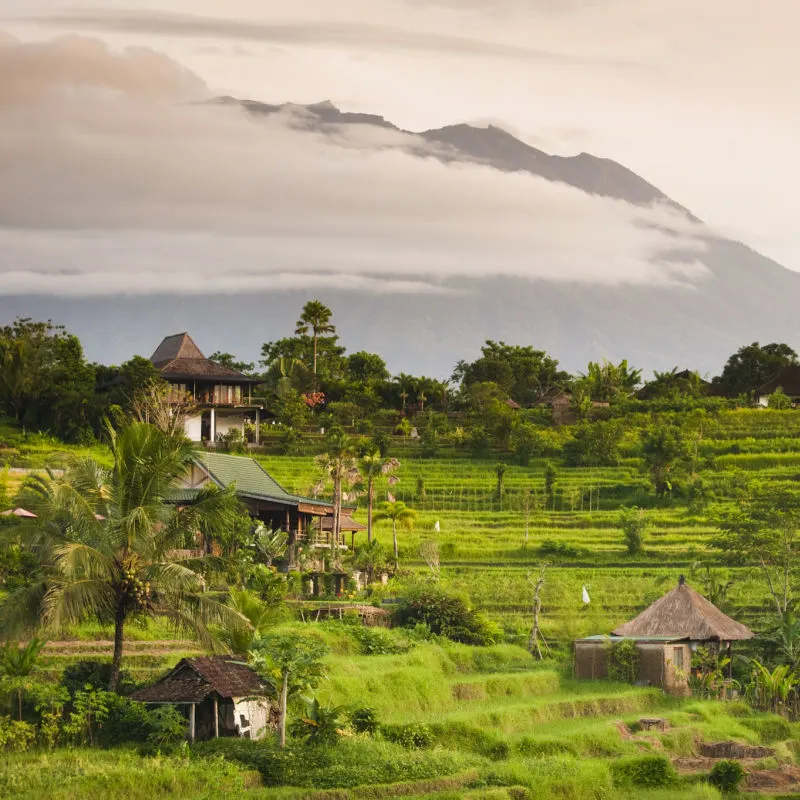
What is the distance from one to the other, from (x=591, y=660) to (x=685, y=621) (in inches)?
108

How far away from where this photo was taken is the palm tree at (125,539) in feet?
79.0

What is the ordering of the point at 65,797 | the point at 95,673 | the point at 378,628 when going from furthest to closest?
the point at 378,628
the point at 95,673
the point at 65,797

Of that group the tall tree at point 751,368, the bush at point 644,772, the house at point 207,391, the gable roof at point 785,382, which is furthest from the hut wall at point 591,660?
the tall tree at point 751,368

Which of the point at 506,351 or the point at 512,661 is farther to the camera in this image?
the point at 506,351

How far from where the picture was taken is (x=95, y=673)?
2448cm

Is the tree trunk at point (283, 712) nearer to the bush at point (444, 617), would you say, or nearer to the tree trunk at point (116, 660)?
the tree trunk at point (116, 660)

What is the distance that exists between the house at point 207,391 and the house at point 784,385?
31.8m

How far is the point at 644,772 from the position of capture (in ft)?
84.2

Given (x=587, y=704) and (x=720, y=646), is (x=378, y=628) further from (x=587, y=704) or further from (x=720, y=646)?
(x=720, y=646)

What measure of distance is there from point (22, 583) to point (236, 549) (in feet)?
27.4

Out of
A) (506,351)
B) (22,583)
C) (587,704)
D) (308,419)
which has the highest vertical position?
(506,351)

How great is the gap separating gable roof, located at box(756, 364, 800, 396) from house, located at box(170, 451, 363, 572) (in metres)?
43.2

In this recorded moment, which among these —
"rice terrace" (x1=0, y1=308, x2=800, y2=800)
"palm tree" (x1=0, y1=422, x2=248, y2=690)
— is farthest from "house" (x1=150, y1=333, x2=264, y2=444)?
"palm tree" (x1=0, y1=422, x2=248, y2=690)

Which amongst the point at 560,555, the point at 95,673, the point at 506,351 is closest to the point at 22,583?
the point at 95,673
